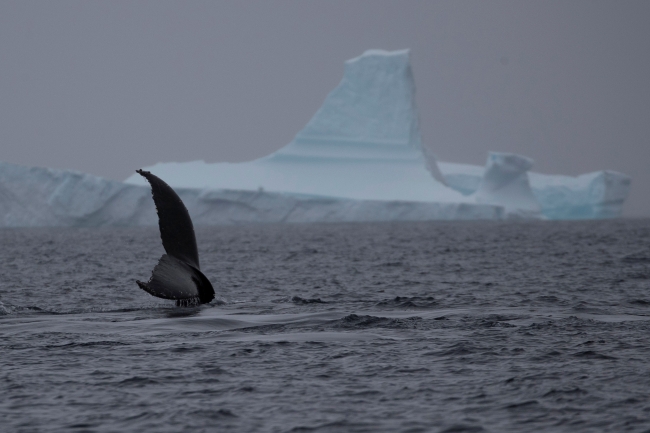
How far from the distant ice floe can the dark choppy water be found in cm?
4944

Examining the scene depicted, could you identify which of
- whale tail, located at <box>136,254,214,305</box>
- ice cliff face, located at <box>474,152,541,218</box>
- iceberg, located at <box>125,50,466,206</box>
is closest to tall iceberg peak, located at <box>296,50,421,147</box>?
iceberg, located at <box>125,50,466,206</box>

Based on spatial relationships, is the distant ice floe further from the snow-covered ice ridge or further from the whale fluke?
the whale fluke

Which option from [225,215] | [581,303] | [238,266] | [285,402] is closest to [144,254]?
[238,266]

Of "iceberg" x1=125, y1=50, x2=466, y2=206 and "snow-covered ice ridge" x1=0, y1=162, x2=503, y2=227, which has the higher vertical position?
"iceberg" x1=125, y1=50, x2=466, y2=206

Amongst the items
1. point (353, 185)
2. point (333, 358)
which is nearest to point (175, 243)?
point (333, 358)

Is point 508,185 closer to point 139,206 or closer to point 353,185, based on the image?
point 353,185

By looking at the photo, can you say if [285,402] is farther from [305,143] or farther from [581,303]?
[305,143]

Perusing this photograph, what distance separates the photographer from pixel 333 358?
10.6 metres

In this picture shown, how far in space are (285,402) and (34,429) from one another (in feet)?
7.40

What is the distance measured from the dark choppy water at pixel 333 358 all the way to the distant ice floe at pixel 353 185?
1946 inches

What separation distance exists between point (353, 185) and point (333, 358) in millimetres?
72362

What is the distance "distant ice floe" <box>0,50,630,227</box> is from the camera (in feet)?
225

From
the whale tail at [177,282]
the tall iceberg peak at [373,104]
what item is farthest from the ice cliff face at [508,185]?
the whale tail at [177,282]

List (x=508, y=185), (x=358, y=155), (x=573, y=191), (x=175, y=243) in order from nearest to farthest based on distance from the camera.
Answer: (x=175, y=243), (x=508, y=185), (x=358, y=155), (x=573, y=191)
